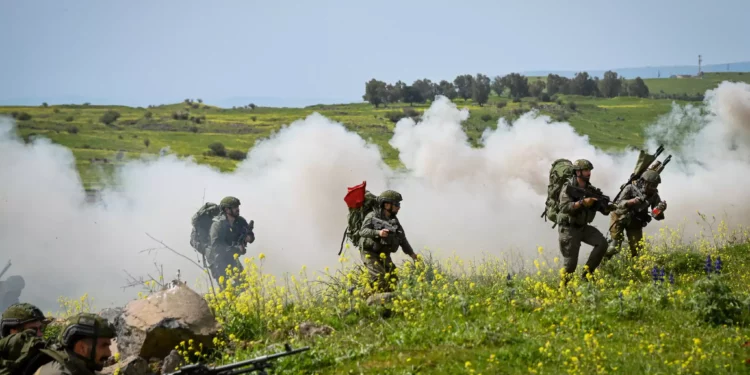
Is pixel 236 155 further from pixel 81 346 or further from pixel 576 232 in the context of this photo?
pixel 81 346

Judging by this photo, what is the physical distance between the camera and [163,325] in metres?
10.6

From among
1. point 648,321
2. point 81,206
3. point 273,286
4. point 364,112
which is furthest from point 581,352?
point 364,112

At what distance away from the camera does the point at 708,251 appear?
16125 millimetres

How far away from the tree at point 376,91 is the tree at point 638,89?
3490cm

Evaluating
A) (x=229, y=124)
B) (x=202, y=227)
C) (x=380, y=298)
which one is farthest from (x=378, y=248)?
(x=229, y=124)

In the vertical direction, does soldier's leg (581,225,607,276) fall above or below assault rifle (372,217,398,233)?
below

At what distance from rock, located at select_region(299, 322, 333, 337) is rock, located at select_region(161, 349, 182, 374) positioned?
5.28 feet

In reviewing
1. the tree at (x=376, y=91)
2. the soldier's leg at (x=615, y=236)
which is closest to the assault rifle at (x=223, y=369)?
the soldier's leg at (x=615, y=236)

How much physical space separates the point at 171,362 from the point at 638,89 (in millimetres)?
102899

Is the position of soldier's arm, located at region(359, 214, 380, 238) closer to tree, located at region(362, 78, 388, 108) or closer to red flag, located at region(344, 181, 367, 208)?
red flag, located at region(344, 181, 367, 208)

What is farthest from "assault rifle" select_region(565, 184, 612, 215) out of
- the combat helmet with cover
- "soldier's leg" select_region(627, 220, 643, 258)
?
the combat helmet with cover

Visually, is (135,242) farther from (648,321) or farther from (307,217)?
(648,321)

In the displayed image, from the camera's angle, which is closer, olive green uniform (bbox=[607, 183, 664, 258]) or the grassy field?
the grassy field

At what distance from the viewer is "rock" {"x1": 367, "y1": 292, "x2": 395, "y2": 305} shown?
11633 millimetres
